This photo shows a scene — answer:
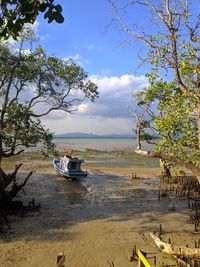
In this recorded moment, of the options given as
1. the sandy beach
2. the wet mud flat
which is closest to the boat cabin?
the sandy beach

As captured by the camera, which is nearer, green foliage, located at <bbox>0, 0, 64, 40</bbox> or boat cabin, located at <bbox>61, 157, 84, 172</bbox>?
green foliage, located at <bbox>0, 0, 64, 40</bbox>

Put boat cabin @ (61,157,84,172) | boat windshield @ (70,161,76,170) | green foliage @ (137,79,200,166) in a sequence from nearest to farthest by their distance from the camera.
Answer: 1. green foliage @ (137,79,200,166)
2. boat cabin @ (61,157,84,172)
3. boat windshield @ (70,161,76,170)

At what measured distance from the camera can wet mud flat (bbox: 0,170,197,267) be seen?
12.9m

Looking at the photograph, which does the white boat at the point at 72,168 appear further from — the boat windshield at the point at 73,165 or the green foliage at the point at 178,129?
the green foliage at the point at 178,129

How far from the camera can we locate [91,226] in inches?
644

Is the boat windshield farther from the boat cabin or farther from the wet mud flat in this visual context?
the wet mud flat

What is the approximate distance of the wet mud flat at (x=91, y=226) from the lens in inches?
509

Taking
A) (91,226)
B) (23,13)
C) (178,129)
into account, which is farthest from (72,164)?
(23,13)

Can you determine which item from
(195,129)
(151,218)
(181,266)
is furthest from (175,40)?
(151,218)

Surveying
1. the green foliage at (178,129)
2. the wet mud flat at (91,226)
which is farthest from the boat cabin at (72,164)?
the green foliage at (178,129)

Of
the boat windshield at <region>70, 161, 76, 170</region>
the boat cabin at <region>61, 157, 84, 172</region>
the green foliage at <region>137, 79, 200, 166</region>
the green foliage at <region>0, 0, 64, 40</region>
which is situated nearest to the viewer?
the green foliage at <region>0, 0, 64, 40</region>

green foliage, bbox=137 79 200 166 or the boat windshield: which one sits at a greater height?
green foliage, bbox=137 79 200 166

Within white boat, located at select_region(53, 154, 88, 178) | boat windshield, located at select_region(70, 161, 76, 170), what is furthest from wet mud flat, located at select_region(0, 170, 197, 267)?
boat windshield, located at select_region(70, 161, 76, 170)

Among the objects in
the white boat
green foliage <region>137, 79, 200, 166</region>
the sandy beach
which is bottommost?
the sandy beach
